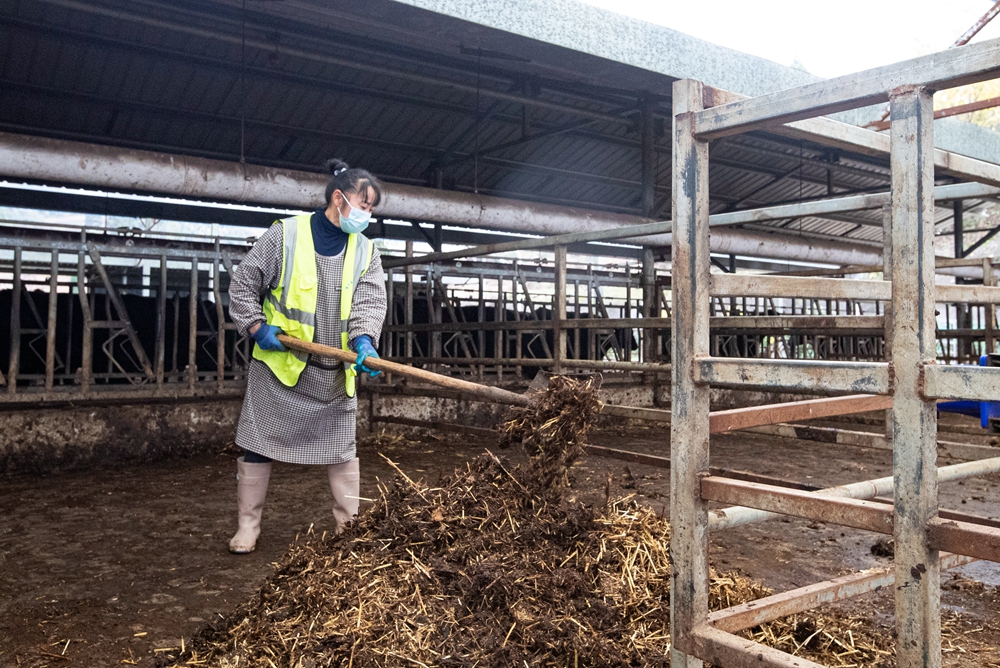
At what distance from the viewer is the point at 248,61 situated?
23.1 ft

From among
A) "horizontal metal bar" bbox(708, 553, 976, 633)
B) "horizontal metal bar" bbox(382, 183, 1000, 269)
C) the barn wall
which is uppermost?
"horizontal metal bar" bbox(382, 183, 1000, 269)

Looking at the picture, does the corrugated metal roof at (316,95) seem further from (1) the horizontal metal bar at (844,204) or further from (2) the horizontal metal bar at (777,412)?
(2) the horizontal metal bar at (777,412)

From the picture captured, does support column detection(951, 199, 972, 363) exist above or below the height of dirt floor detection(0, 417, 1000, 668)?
above

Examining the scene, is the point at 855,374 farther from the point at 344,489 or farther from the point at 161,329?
the point at 161,329

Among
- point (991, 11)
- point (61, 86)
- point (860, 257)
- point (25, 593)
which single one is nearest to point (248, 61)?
point (61, 86)

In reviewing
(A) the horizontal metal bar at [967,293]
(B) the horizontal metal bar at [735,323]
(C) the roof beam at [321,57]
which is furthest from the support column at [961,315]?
(A) the horizontal metal bar at [967,293]

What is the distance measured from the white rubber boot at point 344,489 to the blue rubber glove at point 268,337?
589 mm

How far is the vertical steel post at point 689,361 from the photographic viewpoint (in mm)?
1573

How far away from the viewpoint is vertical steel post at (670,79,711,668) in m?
1.57

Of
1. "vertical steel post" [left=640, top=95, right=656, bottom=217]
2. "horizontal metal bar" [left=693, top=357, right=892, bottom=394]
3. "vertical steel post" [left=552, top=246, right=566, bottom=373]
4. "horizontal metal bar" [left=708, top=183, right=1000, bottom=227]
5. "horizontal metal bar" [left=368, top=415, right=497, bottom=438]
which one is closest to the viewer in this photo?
"horizontal metal bar" [left=693, top=357, right=892, bottom=394]

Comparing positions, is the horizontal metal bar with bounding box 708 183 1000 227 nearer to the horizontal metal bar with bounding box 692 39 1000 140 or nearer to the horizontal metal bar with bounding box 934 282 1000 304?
the horizontal metal bar with bounding box 934 282 1000 304

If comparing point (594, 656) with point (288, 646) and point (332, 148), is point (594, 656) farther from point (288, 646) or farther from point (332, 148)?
point (332, 148)

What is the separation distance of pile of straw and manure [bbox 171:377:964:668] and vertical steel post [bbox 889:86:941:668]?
934 mm

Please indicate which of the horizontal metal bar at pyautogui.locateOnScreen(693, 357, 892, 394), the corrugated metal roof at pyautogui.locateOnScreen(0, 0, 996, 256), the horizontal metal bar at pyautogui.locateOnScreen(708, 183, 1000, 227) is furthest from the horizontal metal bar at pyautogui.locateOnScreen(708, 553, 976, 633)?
the corrugated metal roof at pyautogui.locateOnScreen(0, 0, 996, 256)
